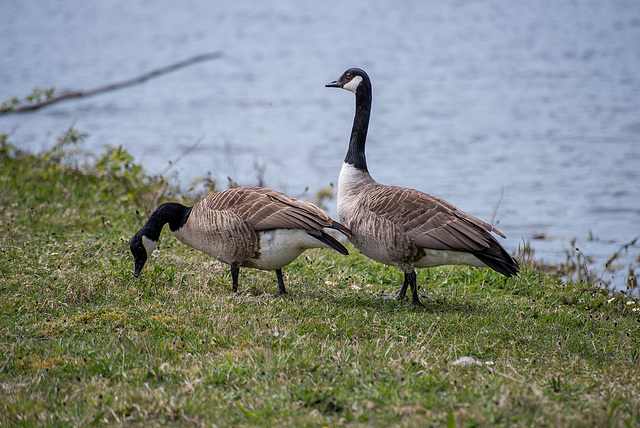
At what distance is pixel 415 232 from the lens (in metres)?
5.69

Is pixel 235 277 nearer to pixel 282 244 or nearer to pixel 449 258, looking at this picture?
pixel 282 244

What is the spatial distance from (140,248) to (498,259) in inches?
134

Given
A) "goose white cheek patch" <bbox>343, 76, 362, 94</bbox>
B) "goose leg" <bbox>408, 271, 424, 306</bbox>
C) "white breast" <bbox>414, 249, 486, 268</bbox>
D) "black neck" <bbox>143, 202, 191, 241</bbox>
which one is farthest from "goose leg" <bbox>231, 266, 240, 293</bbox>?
"goose white cheek patch" <bbox>343, 76, 362, 94</bbox>

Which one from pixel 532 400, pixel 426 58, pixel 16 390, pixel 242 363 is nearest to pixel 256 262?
pixel 242 363

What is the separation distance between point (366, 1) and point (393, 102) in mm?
25269

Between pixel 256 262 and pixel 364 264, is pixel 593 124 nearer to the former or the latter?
pixel 364 264

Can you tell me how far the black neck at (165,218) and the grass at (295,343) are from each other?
42cm

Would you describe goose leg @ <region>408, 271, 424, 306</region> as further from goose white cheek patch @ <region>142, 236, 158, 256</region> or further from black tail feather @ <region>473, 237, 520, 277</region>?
goose white cheek patch @ <region>142, 236, 158, 256</region>

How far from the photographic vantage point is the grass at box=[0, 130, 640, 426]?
378 cm

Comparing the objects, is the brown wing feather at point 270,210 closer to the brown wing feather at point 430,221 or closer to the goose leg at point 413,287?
the brown wing feather at point 430,221

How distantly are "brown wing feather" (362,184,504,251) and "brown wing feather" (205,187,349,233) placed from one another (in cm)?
49

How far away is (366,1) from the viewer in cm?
4519

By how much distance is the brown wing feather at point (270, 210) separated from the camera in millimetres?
5625

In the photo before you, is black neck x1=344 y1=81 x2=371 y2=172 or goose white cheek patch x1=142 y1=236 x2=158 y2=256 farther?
black neck x1=344 y1=81 x2=371 y2=172
